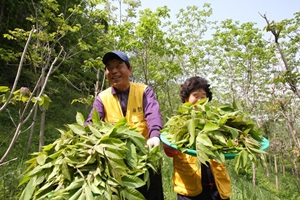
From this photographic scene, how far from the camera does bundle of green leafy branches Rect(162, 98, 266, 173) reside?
1492mm

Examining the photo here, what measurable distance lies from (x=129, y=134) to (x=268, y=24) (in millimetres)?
2184

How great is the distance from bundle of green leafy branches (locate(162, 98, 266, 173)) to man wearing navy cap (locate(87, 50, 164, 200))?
0.27m

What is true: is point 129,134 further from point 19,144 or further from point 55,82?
point 55,82

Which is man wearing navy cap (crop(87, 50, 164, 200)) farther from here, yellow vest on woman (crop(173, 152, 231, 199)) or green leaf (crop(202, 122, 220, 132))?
green leaf (crop(202, 122, 220, 132))

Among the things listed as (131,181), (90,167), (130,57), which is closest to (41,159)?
(90,167)

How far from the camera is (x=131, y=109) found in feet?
6.70

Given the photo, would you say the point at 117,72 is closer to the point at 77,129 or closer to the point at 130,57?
the point at 77,129

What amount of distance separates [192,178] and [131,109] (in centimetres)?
66

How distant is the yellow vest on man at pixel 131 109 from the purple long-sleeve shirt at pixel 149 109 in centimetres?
3

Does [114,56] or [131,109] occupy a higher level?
[114,56]

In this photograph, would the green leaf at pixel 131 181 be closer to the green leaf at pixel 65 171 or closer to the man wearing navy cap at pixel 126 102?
the green leaf at pixel 65 171

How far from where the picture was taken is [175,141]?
1.66 metres

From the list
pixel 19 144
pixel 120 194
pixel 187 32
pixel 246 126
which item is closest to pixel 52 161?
pixel 120 194

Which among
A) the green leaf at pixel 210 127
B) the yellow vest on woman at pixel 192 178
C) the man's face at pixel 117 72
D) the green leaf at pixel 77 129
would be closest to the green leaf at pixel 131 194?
the green leaf at pixel 77 129
